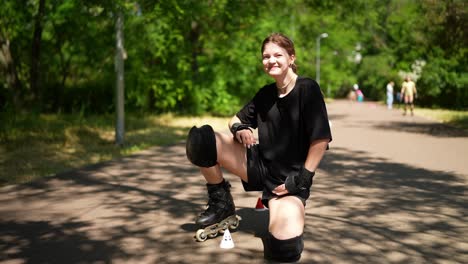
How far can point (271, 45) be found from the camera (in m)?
3.94

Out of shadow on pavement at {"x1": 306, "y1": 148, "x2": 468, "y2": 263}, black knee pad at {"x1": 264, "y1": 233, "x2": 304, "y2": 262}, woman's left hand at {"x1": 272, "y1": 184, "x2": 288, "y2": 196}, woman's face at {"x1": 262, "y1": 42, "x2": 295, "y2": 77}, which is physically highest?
woman's face at {"x1": 262, "y1": 42, "x2": 295, "y2": 77}

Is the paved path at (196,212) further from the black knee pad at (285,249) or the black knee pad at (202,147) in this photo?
the black knee pad at (202,147)

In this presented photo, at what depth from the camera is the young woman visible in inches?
146

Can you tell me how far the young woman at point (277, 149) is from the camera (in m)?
3.72

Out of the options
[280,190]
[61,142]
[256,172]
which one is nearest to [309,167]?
[280,190]

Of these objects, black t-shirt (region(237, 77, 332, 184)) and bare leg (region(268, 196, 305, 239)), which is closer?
bare leg (region(268, 196, 305, 239))

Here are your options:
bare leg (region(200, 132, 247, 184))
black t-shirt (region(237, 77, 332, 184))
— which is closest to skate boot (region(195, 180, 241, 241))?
bare leg (region(200, 132, 247, 184))

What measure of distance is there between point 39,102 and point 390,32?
40192 millimetres

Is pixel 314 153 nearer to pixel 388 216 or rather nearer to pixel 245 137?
pixel 245 137

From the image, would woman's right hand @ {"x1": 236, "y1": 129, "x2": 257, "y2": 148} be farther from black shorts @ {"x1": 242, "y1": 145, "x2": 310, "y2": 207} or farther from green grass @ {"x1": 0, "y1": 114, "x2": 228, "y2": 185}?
green grass @ {"x1": 0, "y1": 114, "x2": 228, "y2": 185}

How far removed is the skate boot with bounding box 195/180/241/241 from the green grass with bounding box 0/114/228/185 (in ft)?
12.0

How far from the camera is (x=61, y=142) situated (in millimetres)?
10977

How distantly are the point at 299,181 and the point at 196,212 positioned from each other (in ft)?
5.85

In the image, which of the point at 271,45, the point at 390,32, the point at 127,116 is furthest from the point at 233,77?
the point at 390,32
